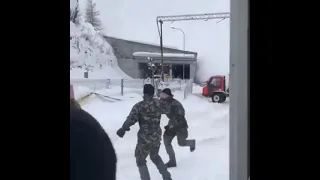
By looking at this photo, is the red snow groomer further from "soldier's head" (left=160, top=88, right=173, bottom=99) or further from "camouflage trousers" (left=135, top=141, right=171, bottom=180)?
"camouflage trousers" (left=135, top=141, right=171, bottom=180)

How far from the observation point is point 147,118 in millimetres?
1625

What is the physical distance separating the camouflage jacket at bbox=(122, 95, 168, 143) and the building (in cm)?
12

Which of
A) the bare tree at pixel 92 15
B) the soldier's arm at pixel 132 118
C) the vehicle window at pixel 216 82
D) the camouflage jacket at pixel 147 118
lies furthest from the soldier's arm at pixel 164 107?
the bare tree at pixel 92 15

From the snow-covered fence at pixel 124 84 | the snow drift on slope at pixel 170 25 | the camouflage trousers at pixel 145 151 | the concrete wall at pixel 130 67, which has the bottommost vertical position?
the camouflage trousers at pixel 145 151

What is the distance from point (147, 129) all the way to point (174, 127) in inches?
4.4

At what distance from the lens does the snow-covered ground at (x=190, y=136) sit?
61.7 inches

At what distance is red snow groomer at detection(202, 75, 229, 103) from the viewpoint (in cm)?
157

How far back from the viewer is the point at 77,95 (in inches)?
63.6

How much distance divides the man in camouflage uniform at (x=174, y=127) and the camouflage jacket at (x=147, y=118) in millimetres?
29
